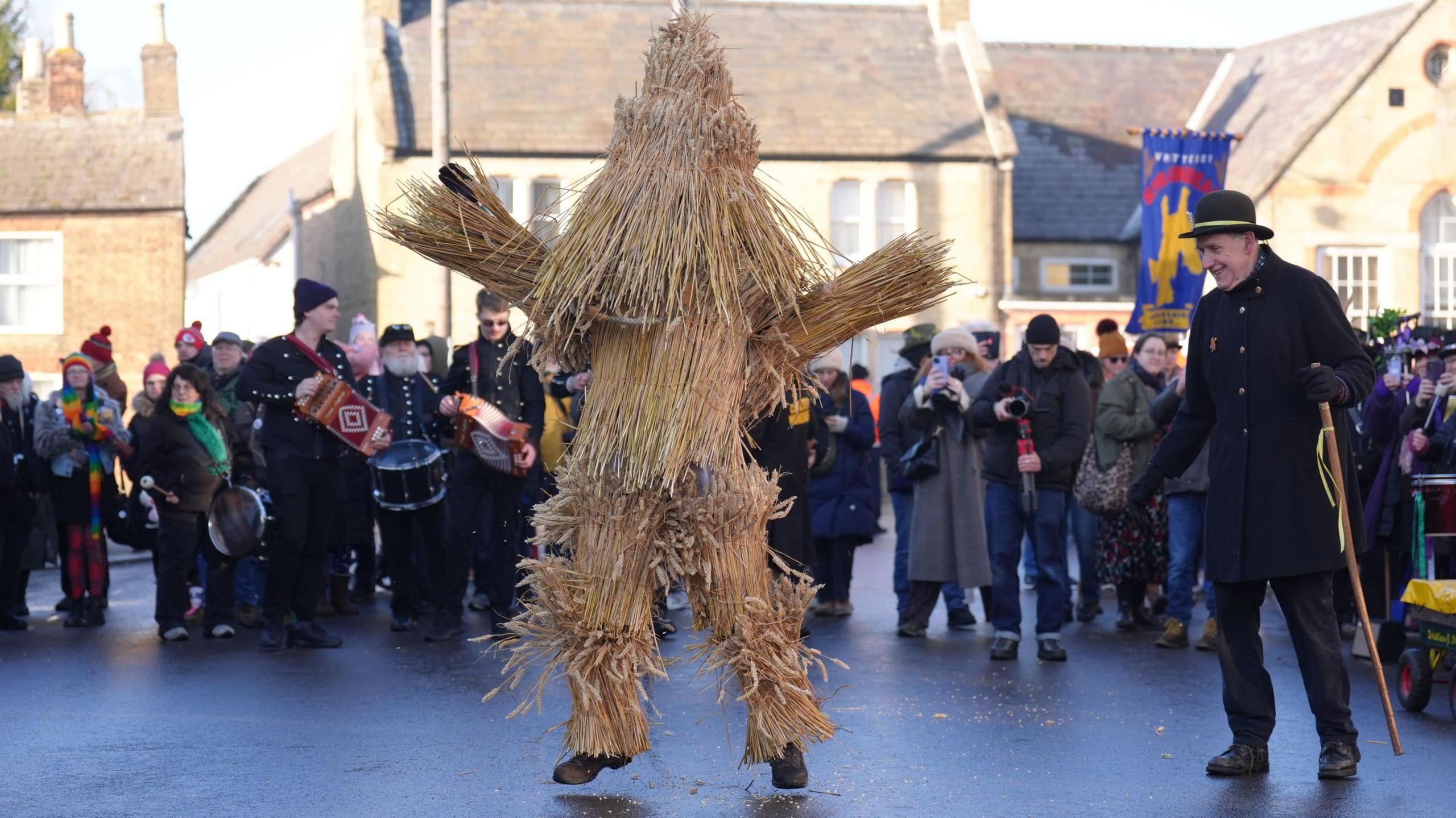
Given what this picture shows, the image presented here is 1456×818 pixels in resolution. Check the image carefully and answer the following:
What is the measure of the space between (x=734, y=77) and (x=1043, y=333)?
24.3 meters

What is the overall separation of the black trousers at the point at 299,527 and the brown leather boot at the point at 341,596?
196 cm

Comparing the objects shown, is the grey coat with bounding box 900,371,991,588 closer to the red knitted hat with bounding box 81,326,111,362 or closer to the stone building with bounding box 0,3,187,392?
the red knitted hat with bounding box 81,326,111,362

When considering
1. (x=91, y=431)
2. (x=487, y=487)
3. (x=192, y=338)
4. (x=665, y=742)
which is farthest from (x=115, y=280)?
(x=665, y=742)

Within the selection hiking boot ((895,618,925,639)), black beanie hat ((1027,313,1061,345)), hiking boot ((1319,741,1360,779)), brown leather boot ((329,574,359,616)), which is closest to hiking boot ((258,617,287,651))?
brown leather boot ((329,574,359,616))

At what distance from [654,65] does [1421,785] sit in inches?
156

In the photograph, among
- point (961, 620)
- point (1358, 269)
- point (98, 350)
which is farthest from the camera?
point (1358, 269)

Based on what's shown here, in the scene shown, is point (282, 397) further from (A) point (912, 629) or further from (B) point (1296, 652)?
(B) point (1296, 652)

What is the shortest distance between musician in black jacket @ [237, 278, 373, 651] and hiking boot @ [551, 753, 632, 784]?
4.49 m

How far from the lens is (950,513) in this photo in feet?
38.1

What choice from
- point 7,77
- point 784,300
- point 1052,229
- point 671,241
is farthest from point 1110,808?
point 7,77

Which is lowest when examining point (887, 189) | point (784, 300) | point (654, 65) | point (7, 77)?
point (784, 300)

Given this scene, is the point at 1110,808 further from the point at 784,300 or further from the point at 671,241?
the point at 671,241

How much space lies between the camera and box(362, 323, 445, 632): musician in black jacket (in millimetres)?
11695

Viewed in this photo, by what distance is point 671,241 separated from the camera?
20.6 feet
